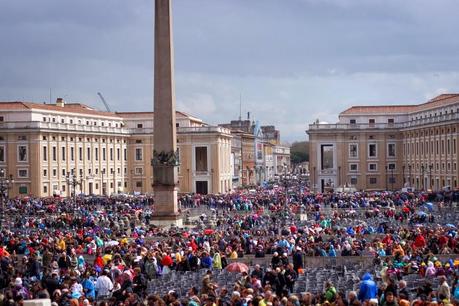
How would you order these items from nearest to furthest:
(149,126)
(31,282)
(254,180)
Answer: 1. (31,282)
2. (149,126)
3. (254,180)

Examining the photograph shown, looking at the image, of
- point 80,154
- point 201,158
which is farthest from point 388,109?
point 80,154

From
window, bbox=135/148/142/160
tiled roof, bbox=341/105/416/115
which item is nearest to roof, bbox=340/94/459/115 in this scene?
tiled roof, bbox=341/105/416/115

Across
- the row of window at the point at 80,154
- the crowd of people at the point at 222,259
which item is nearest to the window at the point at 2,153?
the row of window at the point at 80,154

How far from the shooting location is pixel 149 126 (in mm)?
95625

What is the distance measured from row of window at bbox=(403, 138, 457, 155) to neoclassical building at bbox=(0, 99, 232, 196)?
66.2 feet

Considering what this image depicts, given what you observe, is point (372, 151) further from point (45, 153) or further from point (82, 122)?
point (45, 153)

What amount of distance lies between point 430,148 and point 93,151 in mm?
33764

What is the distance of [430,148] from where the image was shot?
274ft

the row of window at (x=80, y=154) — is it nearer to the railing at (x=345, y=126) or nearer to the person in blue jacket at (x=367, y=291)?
the railing at (x=345, y=126)

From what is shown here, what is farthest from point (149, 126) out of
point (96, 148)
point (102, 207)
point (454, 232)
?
point (454, 232)

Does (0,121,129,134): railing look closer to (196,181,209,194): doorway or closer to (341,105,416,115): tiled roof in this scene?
(196,181,209,194): doorway

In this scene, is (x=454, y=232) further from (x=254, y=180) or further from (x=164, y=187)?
(x=254, y=180)

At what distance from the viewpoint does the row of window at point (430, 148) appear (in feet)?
254

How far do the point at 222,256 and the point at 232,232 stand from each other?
31.0ft
